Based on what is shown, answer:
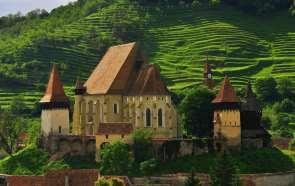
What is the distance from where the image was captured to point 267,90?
119250 mm

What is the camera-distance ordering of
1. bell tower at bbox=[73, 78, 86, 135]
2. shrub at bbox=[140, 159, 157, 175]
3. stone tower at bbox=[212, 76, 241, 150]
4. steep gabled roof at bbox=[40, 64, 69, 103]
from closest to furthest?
shrub at bbox=[140, 159, 157, 175], stone tower at bbox=[212, 76, 241, 150], steep gabled roof at bbox=[40, 64, 69, 103], bell tower at bbox=[73, 78, 86, 135]

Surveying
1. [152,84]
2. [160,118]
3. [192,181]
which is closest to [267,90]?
[160,118]

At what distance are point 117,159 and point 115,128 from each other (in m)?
4.40

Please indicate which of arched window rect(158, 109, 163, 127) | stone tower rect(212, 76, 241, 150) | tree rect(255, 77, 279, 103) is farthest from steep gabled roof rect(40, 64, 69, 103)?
tree rect(255, 77, 279, 103)

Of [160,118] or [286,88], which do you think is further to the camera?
[286,88]

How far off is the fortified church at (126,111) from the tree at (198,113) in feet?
4.22

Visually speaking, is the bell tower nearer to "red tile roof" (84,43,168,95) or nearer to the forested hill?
A: "red tile roof" (84,43,168,95)

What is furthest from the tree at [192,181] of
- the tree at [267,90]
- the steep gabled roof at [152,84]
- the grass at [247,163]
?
the tree at [267,90]

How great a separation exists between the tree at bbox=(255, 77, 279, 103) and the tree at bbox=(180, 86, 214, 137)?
34.6 metres

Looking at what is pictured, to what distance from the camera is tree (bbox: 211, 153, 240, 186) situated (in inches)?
2896

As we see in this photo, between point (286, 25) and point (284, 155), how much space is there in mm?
71418

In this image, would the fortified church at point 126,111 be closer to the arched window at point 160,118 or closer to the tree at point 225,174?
the arched window at point 160,118

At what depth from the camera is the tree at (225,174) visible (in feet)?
241

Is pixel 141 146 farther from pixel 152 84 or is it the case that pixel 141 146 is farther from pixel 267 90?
pixel 267 90
